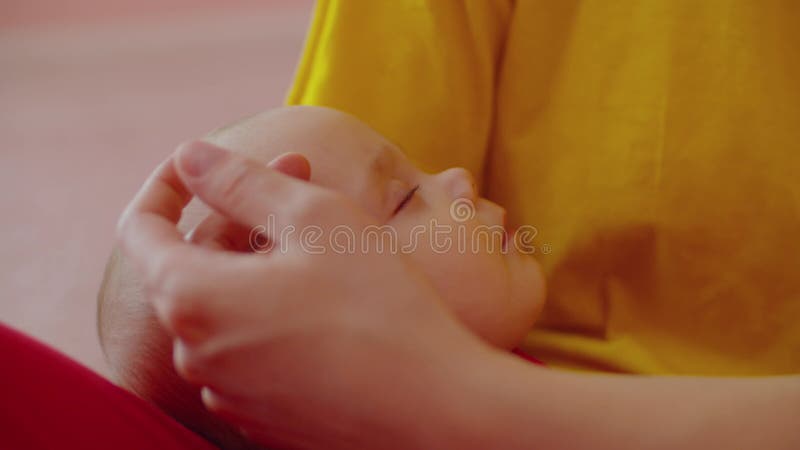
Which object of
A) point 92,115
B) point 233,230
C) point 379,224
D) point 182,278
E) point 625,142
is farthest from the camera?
point 92,115

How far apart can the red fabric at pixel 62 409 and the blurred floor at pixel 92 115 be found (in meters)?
0.90

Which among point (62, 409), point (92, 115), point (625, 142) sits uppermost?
point (625, 142)

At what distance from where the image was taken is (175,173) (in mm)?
468

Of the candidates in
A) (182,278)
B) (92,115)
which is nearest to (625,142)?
(182,278)

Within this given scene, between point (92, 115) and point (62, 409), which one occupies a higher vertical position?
point (62, 409)

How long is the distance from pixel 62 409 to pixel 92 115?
1895mm

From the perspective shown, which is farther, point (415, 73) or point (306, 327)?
point (415, 73)

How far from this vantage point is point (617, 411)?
0.41 metres

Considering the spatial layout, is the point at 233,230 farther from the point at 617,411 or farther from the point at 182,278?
the point at 617,411

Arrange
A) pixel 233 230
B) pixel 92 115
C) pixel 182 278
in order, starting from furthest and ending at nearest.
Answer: pixel 92 115 → pixel 233 230 → pixel 182 278

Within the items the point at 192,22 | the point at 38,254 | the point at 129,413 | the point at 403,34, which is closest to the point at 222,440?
the point at 129,413

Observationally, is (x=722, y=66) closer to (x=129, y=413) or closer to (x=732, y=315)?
(x=732, y=315)

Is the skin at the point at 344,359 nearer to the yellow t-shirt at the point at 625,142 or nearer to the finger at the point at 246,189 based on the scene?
the finger at the point at 246,189

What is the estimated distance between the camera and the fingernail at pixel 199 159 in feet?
1.35
